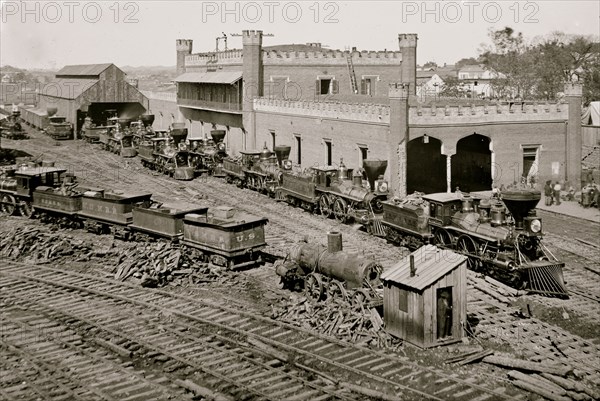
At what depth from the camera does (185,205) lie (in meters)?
22.9

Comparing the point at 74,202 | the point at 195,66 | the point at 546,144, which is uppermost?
the point at 195,66

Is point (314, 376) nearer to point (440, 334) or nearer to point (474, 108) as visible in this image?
point (440, 334)

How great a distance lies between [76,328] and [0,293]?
4.40 meters

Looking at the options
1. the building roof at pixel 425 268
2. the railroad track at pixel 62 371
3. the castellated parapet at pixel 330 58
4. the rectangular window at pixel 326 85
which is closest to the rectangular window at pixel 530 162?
the castellated parapet at pixel 330 58

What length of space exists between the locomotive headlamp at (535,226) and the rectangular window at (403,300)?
5597 millimetres

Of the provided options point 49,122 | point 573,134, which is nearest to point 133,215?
point 573,134

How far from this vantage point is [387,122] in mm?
31578

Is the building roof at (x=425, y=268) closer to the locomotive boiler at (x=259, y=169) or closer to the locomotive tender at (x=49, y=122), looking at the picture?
the locomotive boiler at (x=259, y=169)

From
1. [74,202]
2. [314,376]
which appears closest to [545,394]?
[314,376]

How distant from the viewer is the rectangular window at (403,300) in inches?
549

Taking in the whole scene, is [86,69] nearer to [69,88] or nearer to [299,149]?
[69,88]

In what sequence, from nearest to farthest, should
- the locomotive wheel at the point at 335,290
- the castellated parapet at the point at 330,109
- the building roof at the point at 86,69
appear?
the locomotive wheel at the point at 335,290 → the castellated parapet at the point at 330,109 → the building roof at the point at 86,69

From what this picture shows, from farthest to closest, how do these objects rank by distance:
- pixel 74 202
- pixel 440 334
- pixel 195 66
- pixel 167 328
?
pixel 195 66
pixel 74 202
pixel 167 328
pixel 440 334

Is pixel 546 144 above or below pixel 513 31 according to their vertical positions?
below
